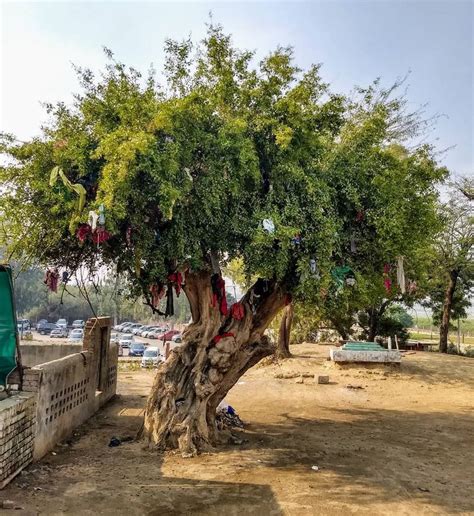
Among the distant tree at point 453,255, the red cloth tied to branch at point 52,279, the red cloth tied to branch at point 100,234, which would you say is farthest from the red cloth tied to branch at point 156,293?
the distant tree at point 453,255

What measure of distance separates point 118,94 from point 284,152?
3603 mm

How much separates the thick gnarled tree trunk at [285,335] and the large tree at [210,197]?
13.1 m

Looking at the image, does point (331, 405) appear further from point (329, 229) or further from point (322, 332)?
point (322, 332)

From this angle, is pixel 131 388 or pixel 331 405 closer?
pixel 331 405

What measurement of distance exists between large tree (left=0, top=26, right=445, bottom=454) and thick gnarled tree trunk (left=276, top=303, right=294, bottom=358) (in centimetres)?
1313

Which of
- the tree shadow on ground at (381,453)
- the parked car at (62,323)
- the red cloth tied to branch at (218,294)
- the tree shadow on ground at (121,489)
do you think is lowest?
the tree shadow on ground at (381,453)

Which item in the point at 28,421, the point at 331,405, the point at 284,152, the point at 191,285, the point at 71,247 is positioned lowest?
the point at 331,405

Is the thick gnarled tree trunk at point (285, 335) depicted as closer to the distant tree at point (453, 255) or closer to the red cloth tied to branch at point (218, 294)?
the distant tree at point (453, 255)

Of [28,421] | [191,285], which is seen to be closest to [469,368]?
[191,285]

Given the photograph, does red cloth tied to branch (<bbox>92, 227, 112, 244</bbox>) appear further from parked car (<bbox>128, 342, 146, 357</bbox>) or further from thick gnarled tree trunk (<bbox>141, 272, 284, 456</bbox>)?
parked car (<bbox>128, 342, 146, 357</bbox>)

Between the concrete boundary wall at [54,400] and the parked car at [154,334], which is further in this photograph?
the parked car at [154,334]

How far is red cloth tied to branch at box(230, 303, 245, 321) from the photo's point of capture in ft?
36.0

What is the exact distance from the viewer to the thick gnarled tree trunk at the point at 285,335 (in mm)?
24281

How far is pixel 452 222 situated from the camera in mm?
27266
